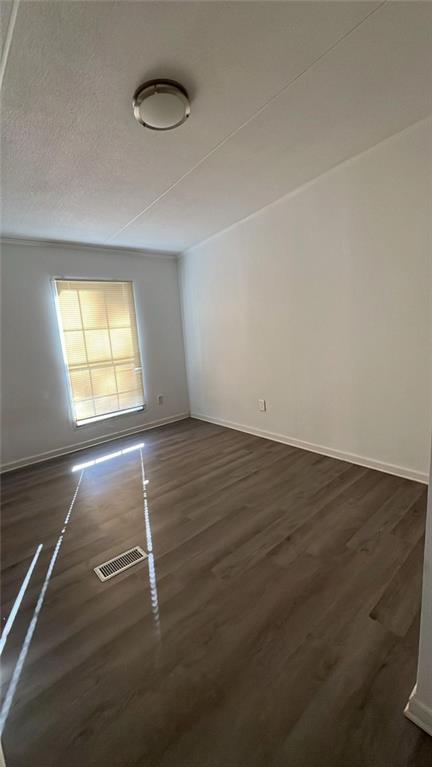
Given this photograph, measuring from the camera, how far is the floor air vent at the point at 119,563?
5.77ft

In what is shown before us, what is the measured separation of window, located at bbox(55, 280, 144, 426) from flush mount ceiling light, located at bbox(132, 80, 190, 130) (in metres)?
2.44

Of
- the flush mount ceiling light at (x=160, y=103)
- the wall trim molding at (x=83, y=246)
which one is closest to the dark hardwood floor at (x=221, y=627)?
the flush mount ceiling light at (x=160, y=103)

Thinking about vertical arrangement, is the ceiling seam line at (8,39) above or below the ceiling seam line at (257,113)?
below

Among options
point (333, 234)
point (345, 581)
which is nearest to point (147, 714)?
point (345, 581)

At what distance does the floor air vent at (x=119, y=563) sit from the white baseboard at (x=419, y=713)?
1.37 m

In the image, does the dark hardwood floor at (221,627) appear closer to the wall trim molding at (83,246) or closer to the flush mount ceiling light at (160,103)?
the flush mount ceiling light at (160,103)

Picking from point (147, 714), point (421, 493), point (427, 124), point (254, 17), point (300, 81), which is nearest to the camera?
point (147, 714)

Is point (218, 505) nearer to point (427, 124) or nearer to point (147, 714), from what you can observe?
point (147, 714)

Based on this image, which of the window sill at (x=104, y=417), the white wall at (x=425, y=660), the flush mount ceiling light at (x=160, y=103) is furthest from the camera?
the window sill at (x=104, y=417)

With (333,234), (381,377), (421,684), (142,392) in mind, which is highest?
(333,234)

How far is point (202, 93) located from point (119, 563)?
262 cm

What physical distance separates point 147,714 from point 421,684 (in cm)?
93

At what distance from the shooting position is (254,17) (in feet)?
4.03

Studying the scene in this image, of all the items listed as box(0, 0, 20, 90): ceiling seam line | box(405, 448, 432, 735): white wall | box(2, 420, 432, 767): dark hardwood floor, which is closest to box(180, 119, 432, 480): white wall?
box(2, 420, 432, 767): dark hardwood floor
